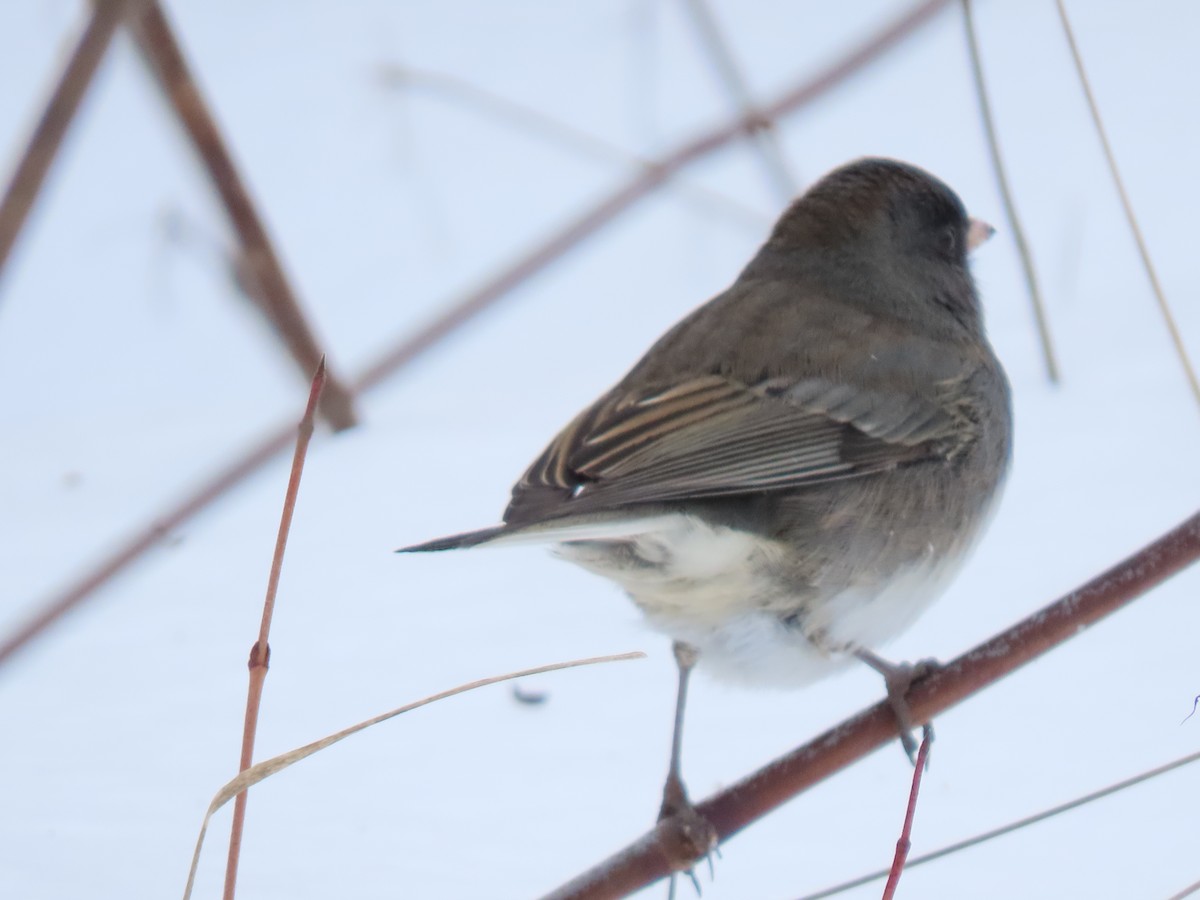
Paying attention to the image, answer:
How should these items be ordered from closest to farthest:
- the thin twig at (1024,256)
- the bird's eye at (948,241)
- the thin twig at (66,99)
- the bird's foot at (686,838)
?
the bird's foot at (686,838)
the thin twig at (66,99)
the bird's eye at (948,241)
the thin twig at (1024,256)

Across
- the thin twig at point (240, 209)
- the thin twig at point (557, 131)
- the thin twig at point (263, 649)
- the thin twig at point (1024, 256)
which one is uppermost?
the thin twig at point (557, 131)

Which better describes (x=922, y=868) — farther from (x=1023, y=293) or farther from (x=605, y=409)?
(x=1023, y=293)

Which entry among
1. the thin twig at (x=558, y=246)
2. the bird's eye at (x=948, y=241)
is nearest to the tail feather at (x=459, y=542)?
the thin twig at (x=558, y=246)

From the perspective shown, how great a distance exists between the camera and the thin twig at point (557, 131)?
2.94 metres

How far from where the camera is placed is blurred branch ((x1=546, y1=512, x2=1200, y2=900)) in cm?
125

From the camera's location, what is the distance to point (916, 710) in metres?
1.37

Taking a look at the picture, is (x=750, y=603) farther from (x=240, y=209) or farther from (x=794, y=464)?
(x=240, y=209)

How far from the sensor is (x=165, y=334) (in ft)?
12.0

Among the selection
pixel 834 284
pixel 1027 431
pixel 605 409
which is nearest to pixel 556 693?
pixel 605 409

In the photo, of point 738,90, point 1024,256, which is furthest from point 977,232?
point 738,90

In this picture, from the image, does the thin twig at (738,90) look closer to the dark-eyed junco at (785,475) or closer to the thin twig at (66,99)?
the dark-eyed junco at (785,475)

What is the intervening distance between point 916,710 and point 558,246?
1.47 metres

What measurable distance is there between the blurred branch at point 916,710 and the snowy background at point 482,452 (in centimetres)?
20

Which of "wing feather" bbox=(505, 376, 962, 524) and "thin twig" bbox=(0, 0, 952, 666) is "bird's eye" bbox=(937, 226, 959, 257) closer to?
"wing feather" bbox=(505, 376, 962, 524)
